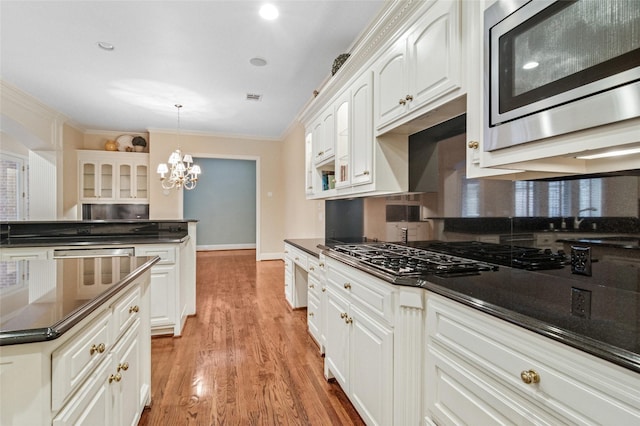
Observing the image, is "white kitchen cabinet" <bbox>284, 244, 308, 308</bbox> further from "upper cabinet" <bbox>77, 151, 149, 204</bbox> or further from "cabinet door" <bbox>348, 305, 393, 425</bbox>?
"upper cabinet" <bbox>77, 151, 149, 204</bbox>

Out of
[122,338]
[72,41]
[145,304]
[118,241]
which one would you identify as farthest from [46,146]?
[122,338]

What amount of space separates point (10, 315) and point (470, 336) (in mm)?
1399

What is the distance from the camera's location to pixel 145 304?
5.92 ft

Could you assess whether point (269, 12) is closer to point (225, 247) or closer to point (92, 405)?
point (92, 405)

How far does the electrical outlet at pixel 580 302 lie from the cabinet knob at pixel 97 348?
153 centimetres

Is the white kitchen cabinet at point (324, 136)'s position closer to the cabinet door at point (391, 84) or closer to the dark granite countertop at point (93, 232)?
the cabinet door at point (391, 84)

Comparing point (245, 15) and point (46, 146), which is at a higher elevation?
point (245, 15)

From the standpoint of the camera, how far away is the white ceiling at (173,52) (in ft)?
8.61

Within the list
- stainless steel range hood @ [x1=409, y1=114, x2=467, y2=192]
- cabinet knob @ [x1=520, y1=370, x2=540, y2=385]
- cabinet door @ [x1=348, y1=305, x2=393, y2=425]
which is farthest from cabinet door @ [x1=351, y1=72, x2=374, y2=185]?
cabinet knob @ [x1=520, y1=370, x2=540, y2=385]

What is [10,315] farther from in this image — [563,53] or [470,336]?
[563,53]

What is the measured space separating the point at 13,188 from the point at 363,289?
6.46 metres

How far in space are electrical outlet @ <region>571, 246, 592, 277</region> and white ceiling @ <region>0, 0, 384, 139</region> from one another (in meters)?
2.23

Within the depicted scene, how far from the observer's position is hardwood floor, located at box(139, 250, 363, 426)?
1871mm

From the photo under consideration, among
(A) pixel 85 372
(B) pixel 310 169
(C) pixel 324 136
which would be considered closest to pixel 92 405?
(A) pixel 85 372
